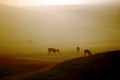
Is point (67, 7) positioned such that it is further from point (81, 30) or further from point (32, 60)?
point (32, 60)

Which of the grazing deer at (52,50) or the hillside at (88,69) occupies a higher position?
the grazing deer at (52,50)

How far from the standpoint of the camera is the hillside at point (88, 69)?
192 centimetres

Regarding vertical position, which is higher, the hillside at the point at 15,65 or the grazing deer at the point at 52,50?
the grazing deer at the point at 52,50

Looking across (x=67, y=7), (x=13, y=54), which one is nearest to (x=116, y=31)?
(x=67, y=7)

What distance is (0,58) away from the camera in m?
2.15

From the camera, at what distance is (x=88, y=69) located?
196cm

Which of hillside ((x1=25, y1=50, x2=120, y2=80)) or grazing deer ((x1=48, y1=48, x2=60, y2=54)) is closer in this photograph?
hillside ((x1=25, y1=50, x2=120, y2=80))

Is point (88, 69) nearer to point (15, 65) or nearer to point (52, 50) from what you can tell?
point (52, 50)

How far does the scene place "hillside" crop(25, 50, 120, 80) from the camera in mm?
1921

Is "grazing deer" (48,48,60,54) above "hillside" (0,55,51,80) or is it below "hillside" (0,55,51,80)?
above

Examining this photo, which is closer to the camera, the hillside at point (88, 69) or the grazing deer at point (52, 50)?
the hillside at point (88, 69)

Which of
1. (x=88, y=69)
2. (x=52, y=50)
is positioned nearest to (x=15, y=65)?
(x=52, y=50)

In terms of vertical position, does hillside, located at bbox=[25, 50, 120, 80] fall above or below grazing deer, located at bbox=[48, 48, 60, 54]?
below

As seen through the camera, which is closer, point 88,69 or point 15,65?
point 88,69
